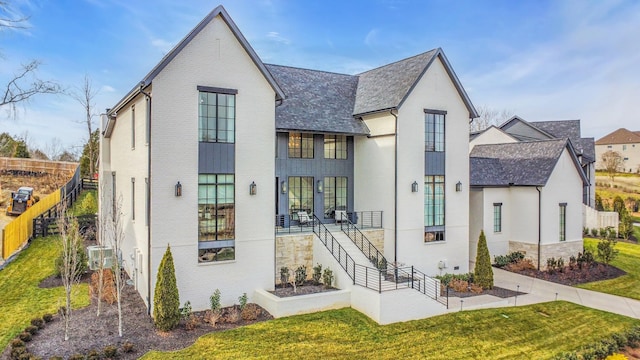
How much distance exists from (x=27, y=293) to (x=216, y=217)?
8.17 meters

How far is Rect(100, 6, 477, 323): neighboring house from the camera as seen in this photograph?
14.1 m

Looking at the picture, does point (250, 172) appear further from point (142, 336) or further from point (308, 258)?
point (142, 336)

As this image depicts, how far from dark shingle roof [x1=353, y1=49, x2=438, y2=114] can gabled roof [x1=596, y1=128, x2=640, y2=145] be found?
86.6m

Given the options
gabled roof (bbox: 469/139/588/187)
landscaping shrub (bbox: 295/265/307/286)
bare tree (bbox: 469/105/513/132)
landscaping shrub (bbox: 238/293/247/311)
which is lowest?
landscaping shrub (bbox: 238/293/247/311)

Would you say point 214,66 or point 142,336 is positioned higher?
point 214,66

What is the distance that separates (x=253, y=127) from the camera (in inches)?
605

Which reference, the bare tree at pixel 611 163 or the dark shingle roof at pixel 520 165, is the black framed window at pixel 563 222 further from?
the bare tree at pixel 611 163

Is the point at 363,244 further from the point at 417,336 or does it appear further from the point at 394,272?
the point at 417,336

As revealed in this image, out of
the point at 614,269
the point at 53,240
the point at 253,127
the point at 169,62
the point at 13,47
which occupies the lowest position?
the point at 614,269

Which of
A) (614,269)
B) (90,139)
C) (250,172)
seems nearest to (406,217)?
(250,172)

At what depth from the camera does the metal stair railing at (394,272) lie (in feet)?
51.7

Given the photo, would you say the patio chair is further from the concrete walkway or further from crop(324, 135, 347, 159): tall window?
the concrete walkway

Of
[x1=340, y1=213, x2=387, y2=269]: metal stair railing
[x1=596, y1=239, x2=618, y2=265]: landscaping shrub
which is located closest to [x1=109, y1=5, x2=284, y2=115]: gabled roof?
[x1=340, y1=213, x2=387, y2=269]: metal stair railing

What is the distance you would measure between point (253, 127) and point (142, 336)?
Answer: 8083 mm
